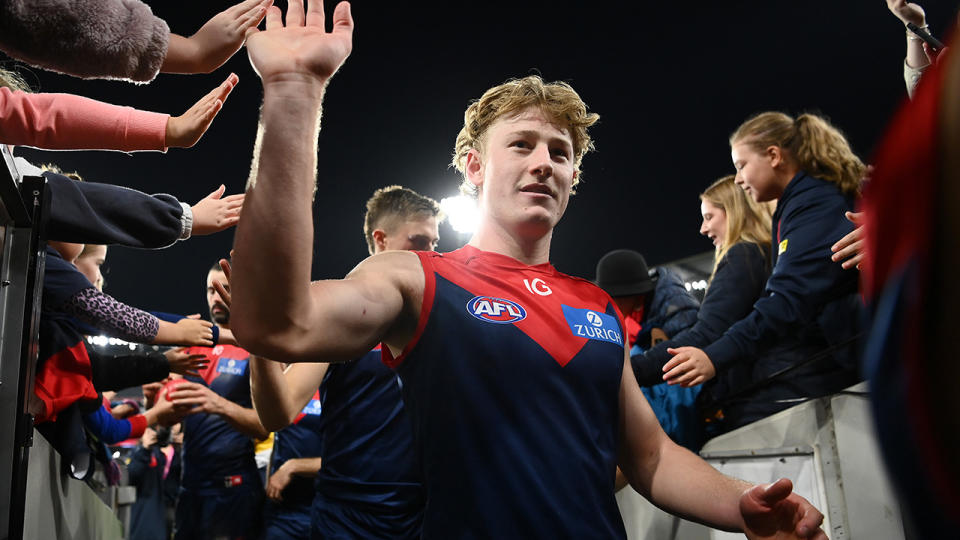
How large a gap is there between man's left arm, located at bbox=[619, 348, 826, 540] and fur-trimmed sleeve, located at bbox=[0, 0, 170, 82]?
5.09 ft

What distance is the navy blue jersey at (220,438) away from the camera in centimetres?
507

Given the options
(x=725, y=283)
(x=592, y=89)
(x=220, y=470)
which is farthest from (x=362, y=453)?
(x=592, y=89)

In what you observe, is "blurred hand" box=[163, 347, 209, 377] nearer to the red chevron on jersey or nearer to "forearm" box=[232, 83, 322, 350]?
the red chevron on jersey

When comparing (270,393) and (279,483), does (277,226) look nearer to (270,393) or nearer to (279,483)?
(270,393)

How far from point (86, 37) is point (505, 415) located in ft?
4.21

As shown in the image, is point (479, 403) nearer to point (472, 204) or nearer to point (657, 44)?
point (472, 204)

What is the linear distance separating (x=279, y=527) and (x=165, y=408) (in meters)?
1.06

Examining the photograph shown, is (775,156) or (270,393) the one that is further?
(775,156)

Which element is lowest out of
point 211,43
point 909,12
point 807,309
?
point 807,309

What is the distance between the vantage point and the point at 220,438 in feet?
17.0

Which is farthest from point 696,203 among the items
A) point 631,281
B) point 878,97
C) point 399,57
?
point 631,281

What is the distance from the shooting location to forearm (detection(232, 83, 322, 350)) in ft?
3.67

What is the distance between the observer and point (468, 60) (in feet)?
40.4

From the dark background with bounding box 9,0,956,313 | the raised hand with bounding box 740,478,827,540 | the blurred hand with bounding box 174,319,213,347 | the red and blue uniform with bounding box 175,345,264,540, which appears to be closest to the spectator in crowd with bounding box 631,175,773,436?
the raised hand with bounding box 740,478,827,540
